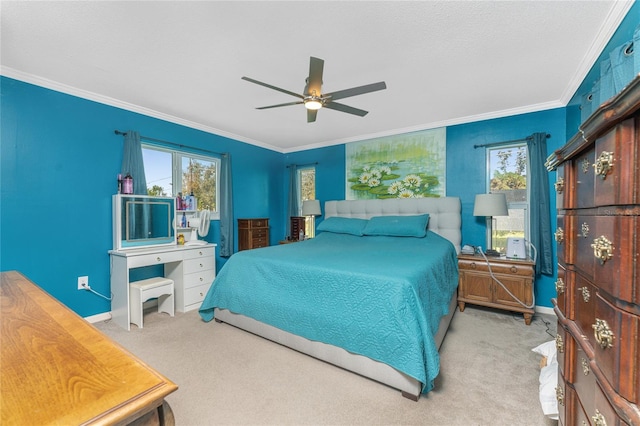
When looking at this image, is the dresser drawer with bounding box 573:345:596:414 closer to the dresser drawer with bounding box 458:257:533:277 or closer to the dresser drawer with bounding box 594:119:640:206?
the dresser drawer with bounding box 594:119:640:206

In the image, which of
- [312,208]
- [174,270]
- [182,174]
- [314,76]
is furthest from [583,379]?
[182,174]

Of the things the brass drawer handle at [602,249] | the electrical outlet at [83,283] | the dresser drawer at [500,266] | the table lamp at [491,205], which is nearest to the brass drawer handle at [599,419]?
the brass drawer handle at [602,249]

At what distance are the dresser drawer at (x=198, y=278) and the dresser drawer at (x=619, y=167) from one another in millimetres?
3721

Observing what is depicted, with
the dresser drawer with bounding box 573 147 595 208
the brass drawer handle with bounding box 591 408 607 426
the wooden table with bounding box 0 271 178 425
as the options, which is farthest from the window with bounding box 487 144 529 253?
the wooden table with bounding box 0 271 178 425

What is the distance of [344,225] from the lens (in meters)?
4.22

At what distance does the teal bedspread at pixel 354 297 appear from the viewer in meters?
1.71

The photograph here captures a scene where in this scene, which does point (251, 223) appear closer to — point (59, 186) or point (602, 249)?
point (59, 186)

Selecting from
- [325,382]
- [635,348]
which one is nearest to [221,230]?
[325,382]

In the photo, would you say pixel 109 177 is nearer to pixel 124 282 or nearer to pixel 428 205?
pixel 124 282

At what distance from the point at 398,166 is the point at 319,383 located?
338 cm

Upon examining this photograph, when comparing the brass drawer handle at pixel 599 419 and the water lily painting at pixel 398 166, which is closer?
the brass drawer handle at pixel 599 419

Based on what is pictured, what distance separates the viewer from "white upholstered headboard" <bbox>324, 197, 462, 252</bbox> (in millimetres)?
3745

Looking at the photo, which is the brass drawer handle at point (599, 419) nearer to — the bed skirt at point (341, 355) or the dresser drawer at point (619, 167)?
the dresser drawer at point (619, 167)

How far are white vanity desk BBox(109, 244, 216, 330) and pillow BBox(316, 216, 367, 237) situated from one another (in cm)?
178
